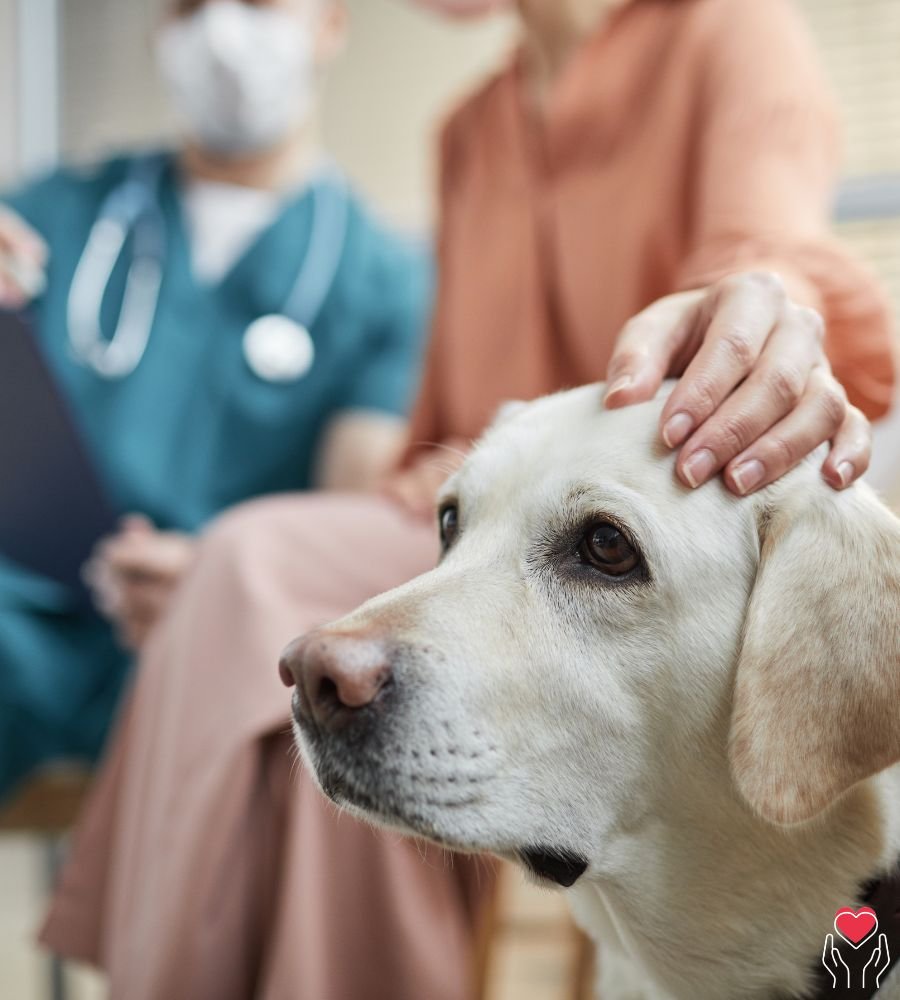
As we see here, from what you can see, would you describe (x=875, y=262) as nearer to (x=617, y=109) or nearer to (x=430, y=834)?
(x=617, y=109)

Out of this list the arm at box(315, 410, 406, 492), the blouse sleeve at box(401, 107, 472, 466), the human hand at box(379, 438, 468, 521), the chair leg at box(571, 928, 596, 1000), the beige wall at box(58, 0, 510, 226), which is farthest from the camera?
the beige wall at box(58, 0, 510, 226)

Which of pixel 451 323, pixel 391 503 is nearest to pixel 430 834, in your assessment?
pixel 391 503

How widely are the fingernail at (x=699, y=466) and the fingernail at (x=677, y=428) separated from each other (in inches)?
0.6

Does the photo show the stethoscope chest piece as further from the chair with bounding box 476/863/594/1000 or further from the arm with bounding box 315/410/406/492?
the chair with bounding box 476/863/594/1000

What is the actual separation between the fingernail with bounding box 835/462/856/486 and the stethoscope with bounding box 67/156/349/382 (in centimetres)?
123

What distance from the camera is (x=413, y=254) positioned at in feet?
6.65

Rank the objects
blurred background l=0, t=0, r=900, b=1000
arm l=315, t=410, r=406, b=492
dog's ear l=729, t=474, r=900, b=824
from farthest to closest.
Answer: blurred background l=0, t=0, r=900, b=1000 < arm l=315, t=410, r=406, b=492 < dog's ear l=729, t=474, r=900, b=824

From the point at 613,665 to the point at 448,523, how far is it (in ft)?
0.77

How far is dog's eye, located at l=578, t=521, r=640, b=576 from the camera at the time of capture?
2.46ft

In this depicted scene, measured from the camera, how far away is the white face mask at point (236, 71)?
6.28 ft

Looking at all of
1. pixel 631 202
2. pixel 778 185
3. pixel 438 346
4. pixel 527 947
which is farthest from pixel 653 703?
pixel 438 346

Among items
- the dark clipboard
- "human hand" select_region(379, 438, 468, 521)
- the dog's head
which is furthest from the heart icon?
the dark clipboard

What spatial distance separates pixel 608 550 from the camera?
76 cm

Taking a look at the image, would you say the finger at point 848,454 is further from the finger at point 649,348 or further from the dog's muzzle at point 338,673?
the dog's muzzle at point 338,673
